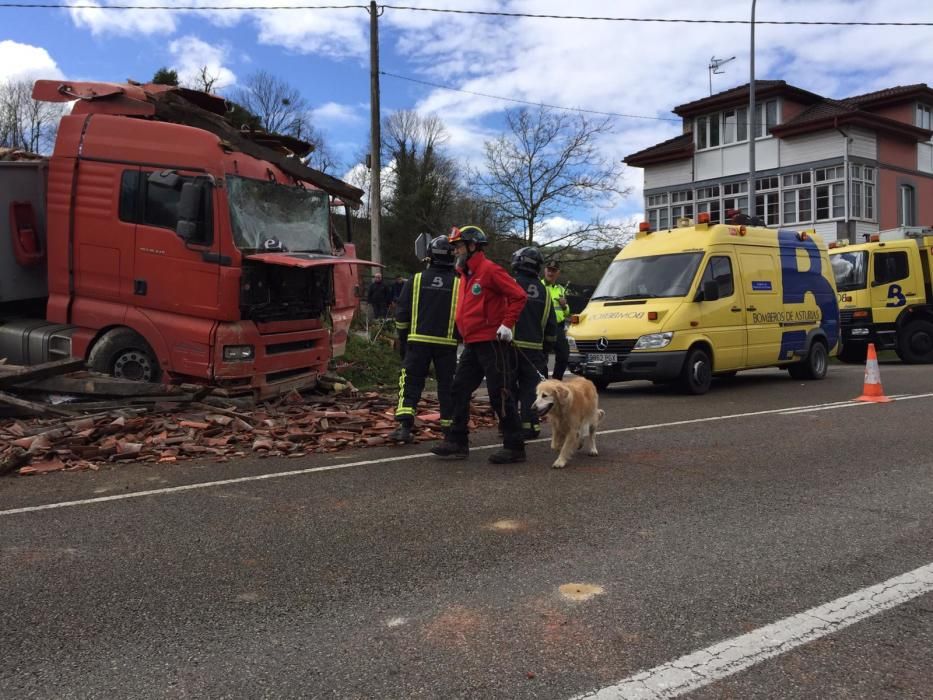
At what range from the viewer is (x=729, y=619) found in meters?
3.27

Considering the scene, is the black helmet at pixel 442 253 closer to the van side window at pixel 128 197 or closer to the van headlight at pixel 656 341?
the van side window at pixel 128 197

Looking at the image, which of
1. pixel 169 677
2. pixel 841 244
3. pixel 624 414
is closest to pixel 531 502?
pixel 169 677

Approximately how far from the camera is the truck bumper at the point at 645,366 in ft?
35.3

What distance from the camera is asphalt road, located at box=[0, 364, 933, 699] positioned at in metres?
2.84

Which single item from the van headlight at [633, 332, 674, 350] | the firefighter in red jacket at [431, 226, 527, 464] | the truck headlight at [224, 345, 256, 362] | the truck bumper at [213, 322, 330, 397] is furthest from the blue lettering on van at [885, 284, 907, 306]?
the truck headlight at [224, 345, 256, 362]

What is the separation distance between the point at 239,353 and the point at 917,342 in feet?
49.6

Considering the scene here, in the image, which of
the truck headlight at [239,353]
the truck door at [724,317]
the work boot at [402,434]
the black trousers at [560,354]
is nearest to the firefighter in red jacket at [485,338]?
the work boot at [402,434]

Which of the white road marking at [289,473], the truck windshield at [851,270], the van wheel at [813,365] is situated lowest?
the white road marking at [289,473]

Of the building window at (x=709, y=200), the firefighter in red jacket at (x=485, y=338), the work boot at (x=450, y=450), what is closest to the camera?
the firefighter in red jacket at (x=485, y=338)

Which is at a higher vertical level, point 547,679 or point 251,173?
point 251,173

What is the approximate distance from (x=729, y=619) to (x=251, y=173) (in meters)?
7.38

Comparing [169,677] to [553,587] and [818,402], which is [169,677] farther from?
[818,402]

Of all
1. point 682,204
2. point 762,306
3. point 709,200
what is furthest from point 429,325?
point 682,204

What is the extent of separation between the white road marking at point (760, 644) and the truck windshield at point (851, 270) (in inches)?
591
